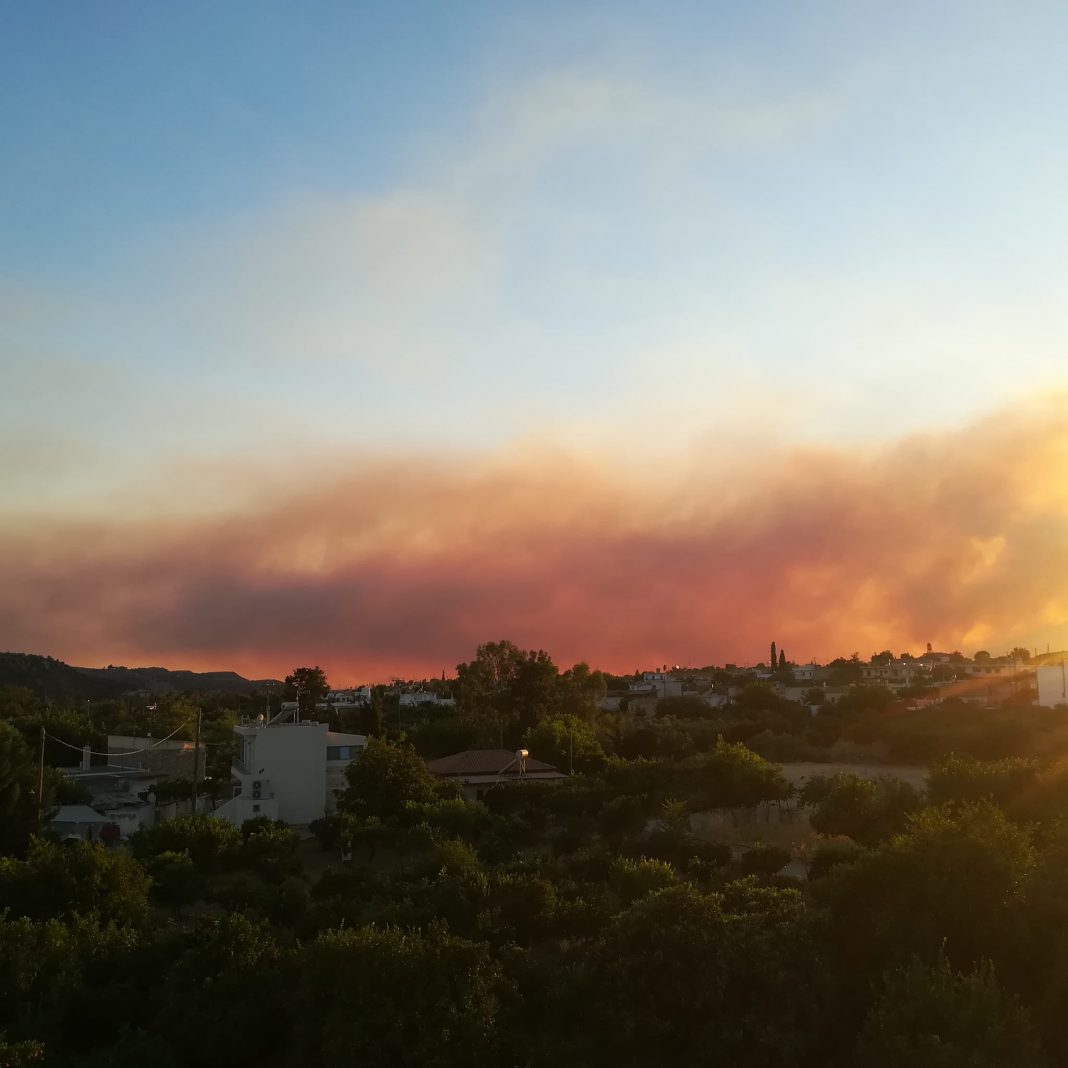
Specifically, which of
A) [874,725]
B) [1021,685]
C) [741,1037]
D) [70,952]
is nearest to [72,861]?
[70,952]

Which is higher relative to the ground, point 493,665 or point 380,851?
point 493,665

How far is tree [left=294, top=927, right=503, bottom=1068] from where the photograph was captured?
17.6m

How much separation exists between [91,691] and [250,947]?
512 feet

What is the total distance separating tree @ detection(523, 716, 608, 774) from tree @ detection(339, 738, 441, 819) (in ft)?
38.8

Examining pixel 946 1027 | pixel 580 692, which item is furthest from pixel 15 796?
pixel 580 692

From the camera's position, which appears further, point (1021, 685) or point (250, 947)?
point (1021, 685)

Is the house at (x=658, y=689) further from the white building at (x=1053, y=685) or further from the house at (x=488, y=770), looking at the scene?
the house at (x=488, y=770)

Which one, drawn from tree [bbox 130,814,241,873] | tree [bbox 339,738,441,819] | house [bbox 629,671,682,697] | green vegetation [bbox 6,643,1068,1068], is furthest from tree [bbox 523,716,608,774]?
house [bbox 629,671,682,697]

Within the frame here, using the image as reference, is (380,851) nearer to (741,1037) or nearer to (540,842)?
(540,842)

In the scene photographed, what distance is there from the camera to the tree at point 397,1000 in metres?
17.6

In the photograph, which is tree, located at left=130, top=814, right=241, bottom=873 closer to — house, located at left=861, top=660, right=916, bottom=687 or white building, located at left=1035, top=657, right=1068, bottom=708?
white building, located at left=1035, top=657, right=1068, bottom=708

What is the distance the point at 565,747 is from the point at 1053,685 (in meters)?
42.4

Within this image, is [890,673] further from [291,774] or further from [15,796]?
[15,796]

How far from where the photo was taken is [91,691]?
537 feet
